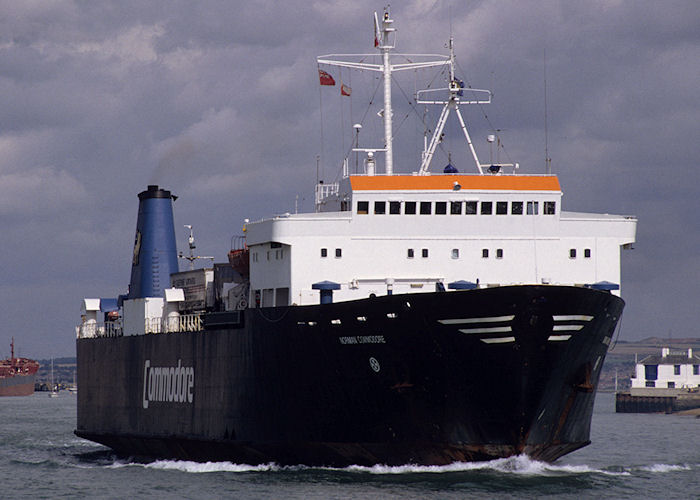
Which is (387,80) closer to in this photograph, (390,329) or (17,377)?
(390,329)

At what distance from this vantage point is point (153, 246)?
46.8 metres

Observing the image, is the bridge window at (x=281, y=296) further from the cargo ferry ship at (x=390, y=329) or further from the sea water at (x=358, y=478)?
the sea water at (x=358, y=478)

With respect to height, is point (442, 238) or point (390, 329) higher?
point (442, 238)

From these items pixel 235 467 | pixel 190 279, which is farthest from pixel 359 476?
pixel 190 279

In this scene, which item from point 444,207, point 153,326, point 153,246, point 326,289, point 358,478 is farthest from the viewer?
point 153,246

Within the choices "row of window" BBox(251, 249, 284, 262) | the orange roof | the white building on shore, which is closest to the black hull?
"row of window" BBox(251, 249, 284, 262)

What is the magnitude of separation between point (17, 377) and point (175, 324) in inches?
5577

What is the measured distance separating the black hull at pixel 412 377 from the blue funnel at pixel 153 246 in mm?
12169

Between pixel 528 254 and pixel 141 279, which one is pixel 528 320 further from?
pixel 141 279

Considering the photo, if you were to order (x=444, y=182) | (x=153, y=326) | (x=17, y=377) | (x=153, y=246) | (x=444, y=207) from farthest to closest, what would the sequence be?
(x=17, y=377), (x=153, y=246), (x=153, y=326), (x=444, y=182), (x=444, y=207)

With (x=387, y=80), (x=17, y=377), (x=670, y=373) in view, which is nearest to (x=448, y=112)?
(x=387, y=80)

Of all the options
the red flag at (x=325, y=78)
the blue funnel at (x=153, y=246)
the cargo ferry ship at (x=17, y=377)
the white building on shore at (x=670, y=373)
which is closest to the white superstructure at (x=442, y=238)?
the red flag at (x=325, y=78)

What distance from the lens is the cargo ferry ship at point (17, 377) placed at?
172 m

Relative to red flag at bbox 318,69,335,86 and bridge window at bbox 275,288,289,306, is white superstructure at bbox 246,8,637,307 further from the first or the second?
red flag at bbox 318,69,335,86
